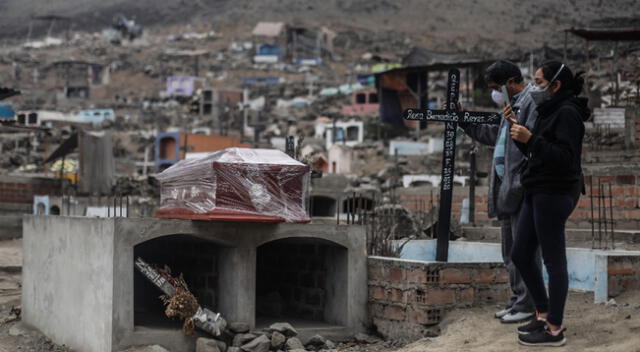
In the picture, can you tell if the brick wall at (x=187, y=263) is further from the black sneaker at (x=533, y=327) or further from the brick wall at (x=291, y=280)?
the black sneaker at (x=533, y=327)

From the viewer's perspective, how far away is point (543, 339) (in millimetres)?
6359

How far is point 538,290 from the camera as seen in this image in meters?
6.47

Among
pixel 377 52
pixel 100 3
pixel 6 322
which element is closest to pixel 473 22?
pixel 377 52

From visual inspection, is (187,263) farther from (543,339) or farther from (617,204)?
(543,339)

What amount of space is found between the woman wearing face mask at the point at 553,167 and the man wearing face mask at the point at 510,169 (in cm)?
50

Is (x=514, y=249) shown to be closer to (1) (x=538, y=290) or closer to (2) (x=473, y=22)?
(1) (x=538, y=290)

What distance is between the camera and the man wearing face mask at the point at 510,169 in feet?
23.2

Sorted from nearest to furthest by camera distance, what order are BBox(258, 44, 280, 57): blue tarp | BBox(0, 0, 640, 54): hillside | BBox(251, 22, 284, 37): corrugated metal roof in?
1. BBox(258, 44, 280, 57): blue tarp
2. BBox(0, 0, 640, 54): hillside
3. BBox(251, 22, 284, 37): corrugated metal roof

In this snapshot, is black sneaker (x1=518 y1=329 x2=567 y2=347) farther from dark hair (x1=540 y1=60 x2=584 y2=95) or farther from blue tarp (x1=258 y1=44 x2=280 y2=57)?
blue tarp (x1=258 y1=44 x2=280 y2=57)

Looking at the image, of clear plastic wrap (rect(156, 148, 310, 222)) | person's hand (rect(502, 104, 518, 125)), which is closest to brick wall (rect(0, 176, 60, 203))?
clear plastic wrap (rect(156, 148, 310, 222))

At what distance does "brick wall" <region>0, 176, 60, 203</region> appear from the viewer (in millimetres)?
25656

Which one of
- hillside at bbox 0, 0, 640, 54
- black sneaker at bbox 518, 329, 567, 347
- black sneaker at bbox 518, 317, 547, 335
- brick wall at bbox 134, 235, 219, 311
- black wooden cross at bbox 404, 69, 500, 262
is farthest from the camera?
hillside at bbox 0, 0, 640, 54

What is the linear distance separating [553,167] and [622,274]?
2552 mm

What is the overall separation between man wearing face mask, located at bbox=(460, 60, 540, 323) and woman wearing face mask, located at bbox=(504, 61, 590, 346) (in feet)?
1.63
